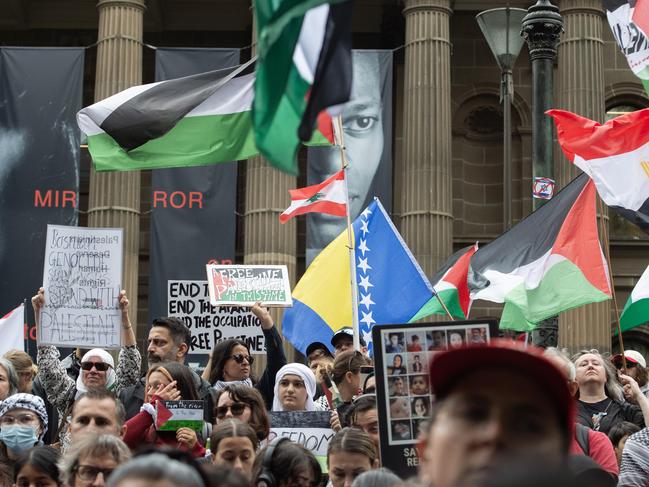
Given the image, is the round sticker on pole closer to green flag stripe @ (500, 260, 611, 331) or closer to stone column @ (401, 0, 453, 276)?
green flag stripe @ (500, 260, 611, 331)

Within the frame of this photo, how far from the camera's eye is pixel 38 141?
27469 mm

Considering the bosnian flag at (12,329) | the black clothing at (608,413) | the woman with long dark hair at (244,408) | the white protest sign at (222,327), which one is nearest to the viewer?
the woman with long dark hair at (244,408)

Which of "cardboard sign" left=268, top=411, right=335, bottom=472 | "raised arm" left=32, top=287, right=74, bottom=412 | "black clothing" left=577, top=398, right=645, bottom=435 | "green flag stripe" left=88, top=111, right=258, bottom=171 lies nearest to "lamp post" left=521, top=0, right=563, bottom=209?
"green flag stripe" left=88, top=111, right=258, bottom=171

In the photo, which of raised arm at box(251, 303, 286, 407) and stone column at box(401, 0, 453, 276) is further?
stone column at box(401, 0, 453, 276)

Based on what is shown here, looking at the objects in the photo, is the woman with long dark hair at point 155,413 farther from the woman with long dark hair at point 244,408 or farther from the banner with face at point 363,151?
the banner with face at point 363,151

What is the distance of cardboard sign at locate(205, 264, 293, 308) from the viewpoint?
14.3 metres

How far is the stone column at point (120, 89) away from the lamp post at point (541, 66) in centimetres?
1512

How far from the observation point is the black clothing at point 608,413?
9648 mm

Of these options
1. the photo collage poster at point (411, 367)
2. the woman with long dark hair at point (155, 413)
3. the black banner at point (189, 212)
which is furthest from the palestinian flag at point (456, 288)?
the black banner at point (189, 212)

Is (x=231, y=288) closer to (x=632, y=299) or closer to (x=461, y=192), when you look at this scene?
(x=632, y=299)

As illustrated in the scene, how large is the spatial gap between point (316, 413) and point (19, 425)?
1729mm

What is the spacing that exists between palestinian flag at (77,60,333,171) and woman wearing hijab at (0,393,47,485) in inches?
122

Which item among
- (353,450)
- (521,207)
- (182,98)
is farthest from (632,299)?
(521,207)

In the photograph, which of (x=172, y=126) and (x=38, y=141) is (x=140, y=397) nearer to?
(x=172, y=126)
